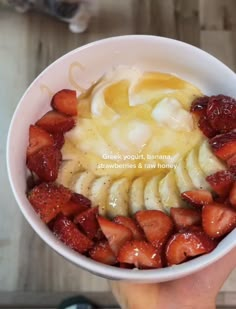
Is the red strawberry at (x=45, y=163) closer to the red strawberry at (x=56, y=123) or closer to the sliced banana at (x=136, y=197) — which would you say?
the red strawberry at (x=56, y=123)

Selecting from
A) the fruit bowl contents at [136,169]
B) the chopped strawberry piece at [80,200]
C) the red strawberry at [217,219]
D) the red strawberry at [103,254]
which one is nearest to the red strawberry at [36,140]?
the fruit bowl contents at [136,169]

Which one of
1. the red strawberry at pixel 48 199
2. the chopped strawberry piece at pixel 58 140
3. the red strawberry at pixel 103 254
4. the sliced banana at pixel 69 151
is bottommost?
the red strawberry at pixel 103 254

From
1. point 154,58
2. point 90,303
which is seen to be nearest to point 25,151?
point 154,58

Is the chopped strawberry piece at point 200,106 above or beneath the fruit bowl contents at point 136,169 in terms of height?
above

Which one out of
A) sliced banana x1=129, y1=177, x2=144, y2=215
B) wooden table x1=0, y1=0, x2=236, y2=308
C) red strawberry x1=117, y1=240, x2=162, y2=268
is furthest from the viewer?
wooden table x1=0, y1=0, x2=236, y2=308

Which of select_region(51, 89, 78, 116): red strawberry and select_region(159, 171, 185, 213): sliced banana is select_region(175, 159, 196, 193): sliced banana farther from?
select_region(51, 89, 78, 116): red strawberry

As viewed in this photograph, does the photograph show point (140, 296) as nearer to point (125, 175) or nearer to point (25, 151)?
point (125, 175)

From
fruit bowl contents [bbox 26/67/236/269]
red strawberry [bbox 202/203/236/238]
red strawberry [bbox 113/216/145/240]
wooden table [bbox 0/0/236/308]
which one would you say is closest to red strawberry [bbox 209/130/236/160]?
fruit bowl contents [bbox 26/67/236/269]
